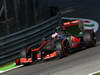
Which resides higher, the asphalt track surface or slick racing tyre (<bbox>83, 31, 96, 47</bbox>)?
slick racing tyre (<bbox>83, 31, 96, 47</bbox>)

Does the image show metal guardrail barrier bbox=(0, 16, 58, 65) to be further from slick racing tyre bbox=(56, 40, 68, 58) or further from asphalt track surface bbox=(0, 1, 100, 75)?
slick racing tyre bbox=(56, 40, 68, 58)

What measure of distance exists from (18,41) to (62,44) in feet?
8.20

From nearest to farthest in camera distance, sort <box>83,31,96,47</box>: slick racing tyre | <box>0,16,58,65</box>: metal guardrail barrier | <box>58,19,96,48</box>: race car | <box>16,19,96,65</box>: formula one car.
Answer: <box>16,19,96,65</box>: formula one car < <box>58,19,96,48</box>: race car < <box>83,31,96,47</box>: slick racing tyre < <box>0,16,58,65</box>: metal guardrail barrier

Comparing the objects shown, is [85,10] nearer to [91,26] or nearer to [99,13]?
[99,13]

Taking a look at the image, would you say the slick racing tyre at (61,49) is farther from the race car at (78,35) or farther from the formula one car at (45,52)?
the race car at (78,35)

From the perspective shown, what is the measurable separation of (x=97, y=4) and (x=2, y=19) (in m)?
7.19

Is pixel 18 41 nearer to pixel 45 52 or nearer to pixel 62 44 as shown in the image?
pixel 45 52

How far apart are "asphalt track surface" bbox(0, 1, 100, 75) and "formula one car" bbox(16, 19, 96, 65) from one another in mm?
314

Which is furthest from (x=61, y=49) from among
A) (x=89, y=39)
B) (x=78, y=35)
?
(x=89, y=39)

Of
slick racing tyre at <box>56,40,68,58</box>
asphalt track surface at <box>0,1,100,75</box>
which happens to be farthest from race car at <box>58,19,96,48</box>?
slick racing tyre at <box>56,40,68,58</box>

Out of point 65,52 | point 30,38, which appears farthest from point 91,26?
point 65,52

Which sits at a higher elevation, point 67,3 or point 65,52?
point 67,3

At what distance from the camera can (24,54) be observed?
11.6m

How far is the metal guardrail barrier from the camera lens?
1266 cm
